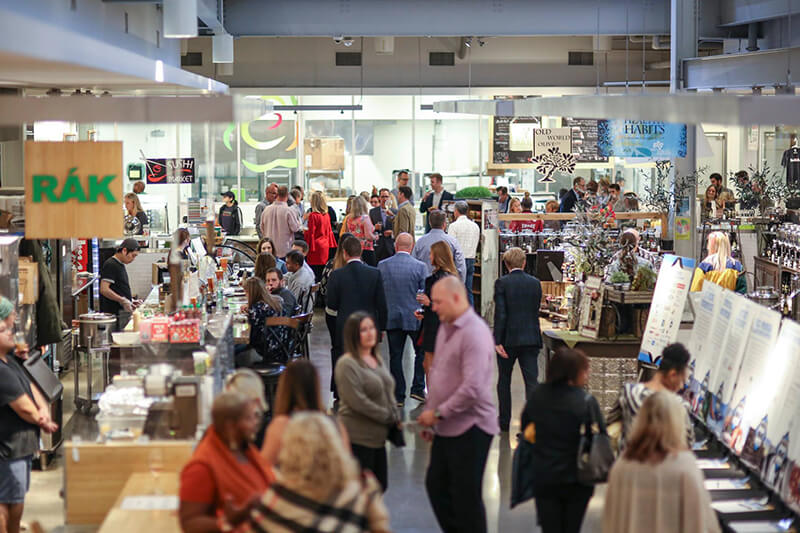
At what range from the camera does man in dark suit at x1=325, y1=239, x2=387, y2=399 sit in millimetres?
8500

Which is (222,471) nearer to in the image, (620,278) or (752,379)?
(752,379)

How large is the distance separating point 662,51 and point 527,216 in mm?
6633

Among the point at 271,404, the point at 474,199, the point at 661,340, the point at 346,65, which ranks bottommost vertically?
the point at 271,404

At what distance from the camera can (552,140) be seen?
15.0 meters

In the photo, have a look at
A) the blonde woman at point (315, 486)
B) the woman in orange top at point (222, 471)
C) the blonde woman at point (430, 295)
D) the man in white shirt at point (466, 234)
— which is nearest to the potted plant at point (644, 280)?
the blonde woman at point (430, 295)

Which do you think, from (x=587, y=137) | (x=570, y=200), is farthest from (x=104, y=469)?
(x=587, y=137)

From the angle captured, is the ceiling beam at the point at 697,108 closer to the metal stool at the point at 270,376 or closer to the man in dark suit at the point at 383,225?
the metal stool at the point at 270,376

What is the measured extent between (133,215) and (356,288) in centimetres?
694

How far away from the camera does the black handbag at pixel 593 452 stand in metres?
5.19

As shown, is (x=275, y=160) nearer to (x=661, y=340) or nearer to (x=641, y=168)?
(x=641, y=168)

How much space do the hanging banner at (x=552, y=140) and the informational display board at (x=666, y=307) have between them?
6808 millimetres

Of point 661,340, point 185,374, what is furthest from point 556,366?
point 661,340

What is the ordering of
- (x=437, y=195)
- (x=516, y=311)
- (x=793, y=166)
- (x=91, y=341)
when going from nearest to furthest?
(x=516, y=311)
(x=91, y=341)
(x=437, y=195)
(x=793, y=166)

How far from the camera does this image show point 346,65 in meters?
18.7
